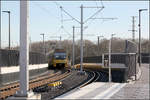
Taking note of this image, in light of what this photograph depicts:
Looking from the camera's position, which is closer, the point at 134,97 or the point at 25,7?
the point at 25,7

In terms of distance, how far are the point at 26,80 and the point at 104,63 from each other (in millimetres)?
10254

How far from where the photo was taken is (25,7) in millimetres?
10617

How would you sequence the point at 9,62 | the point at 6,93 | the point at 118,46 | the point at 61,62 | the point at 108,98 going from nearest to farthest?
the point at 108,98 → the point at 6,93 → the point at 9,62 → the point at 61,62 → the point at 118,46

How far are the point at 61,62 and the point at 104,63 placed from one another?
124 feet

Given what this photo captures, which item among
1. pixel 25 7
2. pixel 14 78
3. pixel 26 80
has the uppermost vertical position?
pixel 25 7

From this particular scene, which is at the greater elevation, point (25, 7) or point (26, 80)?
point (25, 7)

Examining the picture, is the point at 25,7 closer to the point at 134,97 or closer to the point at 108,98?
the point at 108,98

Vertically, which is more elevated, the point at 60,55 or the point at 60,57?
the point at 60,55

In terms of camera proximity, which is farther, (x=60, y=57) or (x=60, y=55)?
(x=60, y=57)

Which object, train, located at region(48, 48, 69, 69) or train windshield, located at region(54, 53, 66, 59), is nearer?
train, located at region(48, 48, 69, 69)

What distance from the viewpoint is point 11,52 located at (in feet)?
104

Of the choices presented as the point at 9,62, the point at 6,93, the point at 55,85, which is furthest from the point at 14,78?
the point at 6,93

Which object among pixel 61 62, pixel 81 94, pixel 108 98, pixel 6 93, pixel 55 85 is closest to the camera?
pixel 108 98

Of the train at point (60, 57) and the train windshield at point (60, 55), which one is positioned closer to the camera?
the train at point (60, 57)
